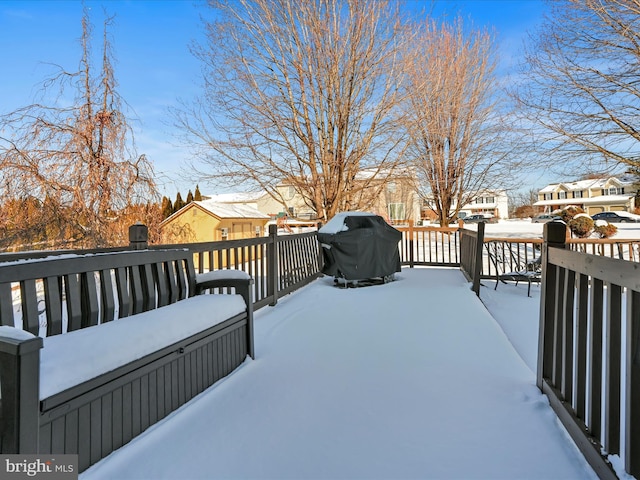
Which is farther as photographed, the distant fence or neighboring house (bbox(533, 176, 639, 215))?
neighboring house (bbox(533, 176, 639, 215))

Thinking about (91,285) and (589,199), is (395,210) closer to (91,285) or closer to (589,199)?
(91,285)

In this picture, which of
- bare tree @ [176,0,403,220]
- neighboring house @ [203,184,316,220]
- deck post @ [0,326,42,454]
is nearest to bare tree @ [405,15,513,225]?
bare tree @ [176,0,403,220]

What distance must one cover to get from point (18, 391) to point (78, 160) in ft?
21.2

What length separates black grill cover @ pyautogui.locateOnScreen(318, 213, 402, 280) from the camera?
6281mm

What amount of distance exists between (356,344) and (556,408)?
5.54 ft

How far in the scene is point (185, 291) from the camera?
2.89 meters

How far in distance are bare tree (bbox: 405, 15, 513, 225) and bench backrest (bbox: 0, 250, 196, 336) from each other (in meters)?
9.99

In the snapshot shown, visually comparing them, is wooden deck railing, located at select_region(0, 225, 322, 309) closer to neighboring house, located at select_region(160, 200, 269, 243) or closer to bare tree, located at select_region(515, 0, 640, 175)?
bare tree, located at select_region(515, 0, 640, 175)

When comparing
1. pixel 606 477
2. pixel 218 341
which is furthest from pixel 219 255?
pixel 606 477

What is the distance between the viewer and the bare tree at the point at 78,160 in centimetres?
590

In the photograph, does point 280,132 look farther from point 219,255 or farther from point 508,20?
point 508,20

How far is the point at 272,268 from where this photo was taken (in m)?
5.16

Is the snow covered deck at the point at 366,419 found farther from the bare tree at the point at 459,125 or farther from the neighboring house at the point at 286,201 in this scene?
the bare tree at the point at 459,125

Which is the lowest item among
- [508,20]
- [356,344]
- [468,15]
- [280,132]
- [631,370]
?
[356,344]
